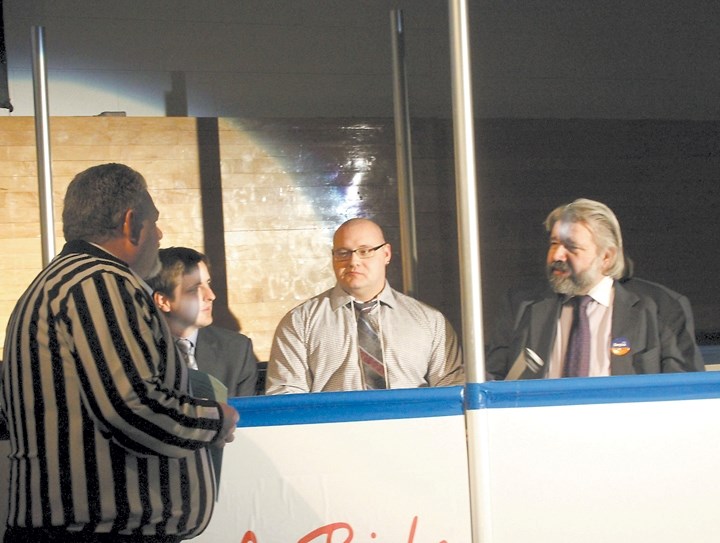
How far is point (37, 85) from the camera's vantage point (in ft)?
12.2

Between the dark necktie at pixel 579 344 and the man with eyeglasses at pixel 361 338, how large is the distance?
0.36 m

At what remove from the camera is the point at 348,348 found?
11.0ft

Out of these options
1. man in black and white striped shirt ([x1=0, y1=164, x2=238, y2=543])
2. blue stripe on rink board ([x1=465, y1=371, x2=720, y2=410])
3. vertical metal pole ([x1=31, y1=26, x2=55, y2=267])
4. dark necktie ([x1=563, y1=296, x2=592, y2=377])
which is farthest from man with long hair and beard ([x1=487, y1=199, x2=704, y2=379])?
vertical metal pole ([x1=31, y1=26, x2=55, y2=267])

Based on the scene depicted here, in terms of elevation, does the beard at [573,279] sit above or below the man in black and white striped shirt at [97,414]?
above

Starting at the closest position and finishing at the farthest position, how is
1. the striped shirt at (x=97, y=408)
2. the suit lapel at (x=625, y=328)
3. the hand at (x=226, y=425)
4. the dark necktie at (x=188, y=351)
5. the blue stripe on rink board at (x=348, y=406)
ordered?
the striped shirt at (x=97, y=408) < the hand at (x=226, y=425) < the blue stripe on rink board at (x=348, y=406) < the suit lapel at (x=625, y=328) < the dark necktie at (x=188, y=351)

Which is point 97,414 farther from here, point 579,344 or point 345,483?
point 579,344

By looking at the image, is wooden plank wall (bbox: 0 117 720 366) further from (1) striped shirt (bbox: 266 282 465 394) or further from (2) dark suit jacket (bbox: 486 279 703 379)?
(2) dark suit jacket (bbox: 486 279 703 379)

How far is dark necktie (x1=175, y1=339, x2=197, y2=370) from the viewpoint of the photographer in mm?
3365

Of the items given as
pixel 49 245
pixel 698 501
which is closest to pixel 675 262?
pixel 698 501

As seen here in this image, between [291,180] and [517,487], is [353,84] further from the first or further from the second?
[517,487]

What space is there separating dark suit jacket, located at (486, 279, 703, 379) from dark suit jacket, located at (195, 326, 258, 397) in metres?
0.81

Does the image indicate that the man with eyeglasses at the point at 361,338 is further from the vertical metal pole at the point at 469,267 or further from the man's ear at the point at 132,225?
the man's ear at the point at 132,225

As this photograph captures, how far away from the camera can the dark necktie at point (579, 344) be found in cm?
326

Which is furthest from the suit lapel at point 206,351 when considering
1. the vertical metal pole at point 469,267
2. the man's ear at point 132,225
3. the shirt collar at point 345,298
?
the man's ear at point 132,225
